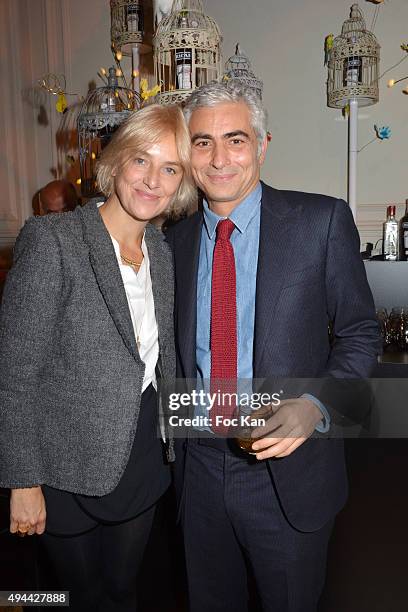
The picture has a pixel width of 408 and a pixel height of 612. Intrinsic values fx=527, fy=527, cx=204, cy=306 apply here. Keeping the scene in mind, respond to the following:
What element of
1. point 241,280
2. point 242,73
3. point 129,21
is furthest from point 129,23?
point 241,280

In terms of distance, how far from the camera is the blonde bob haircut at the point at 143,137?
4.33ft

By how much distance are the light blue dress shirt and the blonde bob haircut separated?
0.19 m

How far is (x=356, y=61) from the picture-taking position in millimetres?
3000

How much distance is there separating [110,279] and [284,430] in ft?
1.71

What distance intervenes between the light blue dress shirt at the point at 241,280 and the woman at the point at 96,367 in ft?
0.31

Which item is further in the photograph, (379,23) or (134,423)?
(379,23)

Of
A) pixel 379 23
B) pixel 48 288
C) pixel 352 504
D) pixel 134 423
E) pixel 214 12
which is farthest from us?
pixel 214 12

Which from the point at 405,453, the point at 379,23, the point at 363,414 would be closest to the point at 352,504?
the point at 405,453

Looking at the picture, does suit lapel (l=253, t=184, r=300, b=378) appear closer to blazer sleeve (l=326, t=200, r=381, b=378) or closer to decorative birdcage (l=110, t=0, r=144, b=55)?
blazer sleeve (l=326, t=200, r=381, b=378)

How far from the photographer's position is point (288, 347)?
127cm

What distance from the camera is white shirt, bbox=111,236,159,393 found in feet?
4.36

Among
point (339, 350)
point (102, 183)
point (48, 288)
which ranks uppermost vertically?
point (102, 183)

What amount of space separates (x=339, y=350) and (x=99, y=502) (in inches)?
27.7

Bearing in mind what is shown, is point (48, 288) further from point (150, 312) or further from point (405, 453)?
point (405, 453)
